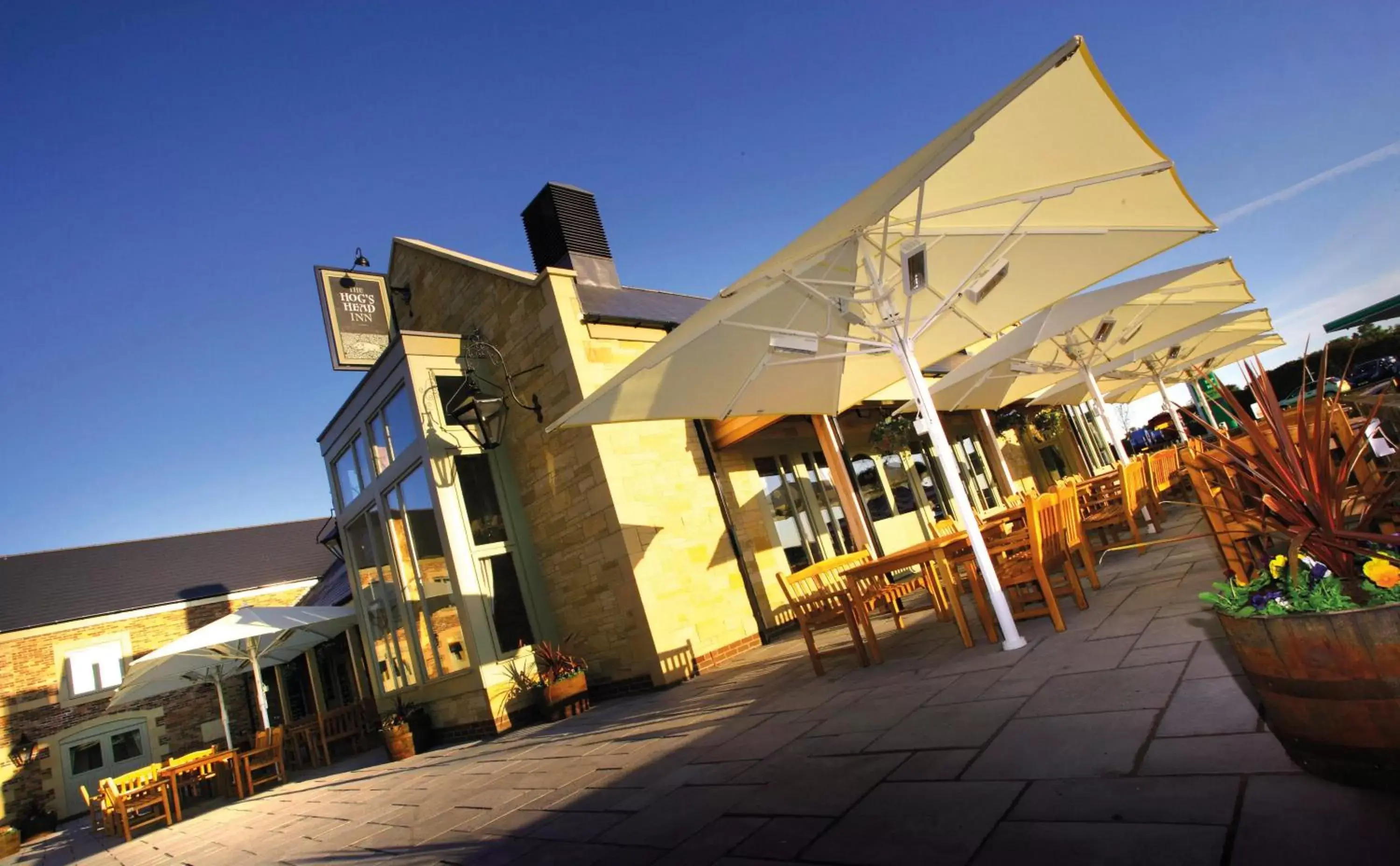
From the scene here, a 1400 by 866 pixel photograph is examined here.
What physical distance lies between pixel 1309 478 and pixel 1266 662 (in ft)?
1.76

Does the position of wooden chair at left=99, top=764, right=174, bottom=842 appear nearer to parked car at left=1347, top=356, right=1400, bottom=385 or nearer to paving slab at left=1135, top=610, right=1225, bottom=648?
paving slab at left=1135, top=610, right=1225, bottom=648

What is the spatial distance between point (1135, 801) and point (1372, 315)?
11.4 meters

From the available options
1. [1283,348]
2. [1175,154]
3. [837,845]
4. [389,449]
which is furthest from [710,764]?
[1283,348]

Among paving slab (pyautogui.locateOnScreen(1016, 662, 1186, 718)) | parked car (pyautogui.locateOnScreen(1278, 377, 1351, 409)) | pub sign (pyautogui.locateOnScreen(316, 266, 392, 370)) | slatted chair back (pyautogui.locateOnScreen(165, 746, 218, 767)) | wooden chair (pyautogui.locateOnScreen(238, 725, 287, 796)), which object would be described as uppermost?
pub sign (pyautogui.locateOnScreen(316, 266, 392, 370))

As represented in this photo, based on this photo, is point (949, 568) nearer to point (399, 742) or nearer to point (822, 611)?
point (822, 611)

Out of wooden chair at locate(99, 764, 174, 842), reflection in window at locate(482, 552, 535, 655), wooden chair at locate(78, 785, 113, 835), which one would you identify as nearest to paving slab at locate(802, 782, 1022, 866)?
reflection in window at locate(482, 552, 535, 655)

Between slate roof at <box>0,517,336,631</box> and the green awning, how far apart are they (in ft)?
74.4

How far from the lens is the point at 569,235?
9.54 metres

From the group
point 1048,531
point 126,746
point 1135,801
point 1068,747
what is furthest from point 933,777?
point 126,746

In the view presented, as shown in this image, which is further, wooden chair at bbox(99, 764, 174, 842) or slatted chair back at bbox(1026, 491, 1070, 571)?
wooden chair at bbox(99, 764, 174, 842)

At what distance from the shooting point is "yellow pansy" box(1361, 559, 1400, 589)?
58.5 inches

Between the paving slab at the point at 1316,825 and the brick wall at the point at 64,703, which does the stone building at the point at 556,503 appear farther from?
the brick wall at the point at 64,703

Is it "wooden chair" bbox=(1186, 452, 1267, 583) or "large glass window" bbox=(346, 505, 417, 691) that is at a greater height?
"large glass window" bbox=(346, 505, 417, 691)

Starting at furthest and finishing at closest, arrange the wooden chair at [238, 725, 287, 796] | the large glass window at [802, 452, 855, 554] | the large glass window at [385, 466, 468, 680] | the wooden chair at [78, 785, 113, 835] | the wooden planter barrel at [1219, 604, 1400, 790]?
the large glass window at [802, 452, 855, 554], the wooden chair at [238, 725, 287, 796], the wooden chair at [78, 785, 113, 835], the large glass window at [385, 466, 468, 680], the wooden planter barrel at [1219, 604, 1400, 790]
